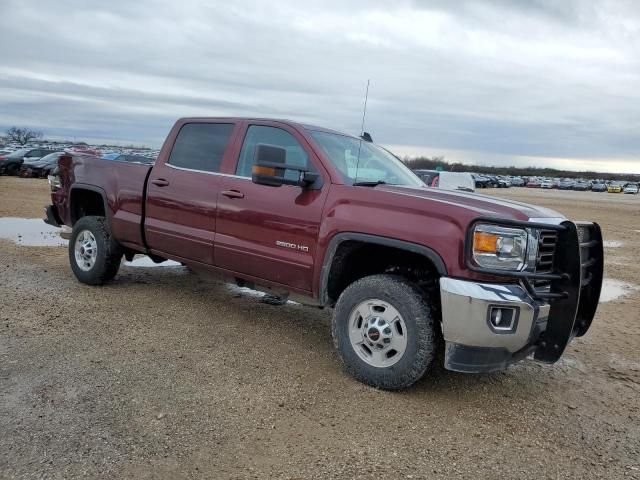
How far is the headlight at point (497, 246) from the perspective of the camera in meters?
3.70

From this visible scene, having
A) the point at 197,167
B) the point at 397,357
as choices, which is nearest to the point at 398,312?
the point at 397,357

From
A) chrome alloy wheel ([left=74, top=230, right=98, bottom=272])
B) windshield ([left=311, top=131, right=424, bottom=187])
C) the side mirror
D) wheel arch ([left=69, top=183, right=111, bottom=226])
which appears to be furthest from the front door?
wheel arch ([left=69, top=183, right=111, bottom=226])

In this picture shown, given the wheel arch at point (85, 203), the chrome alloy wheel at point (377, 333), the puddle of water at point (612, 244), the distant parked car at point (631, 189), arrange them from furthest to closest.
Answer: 1. the distant parked car at point (631, 189)
2. the puddle of water at point (612, 244)
3. the wheel arch at point (85, 203)
4. the chrome alloy wheel at point (377, 333)

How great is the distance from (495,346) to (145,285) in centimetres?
457

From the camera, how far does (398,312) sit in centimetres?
400

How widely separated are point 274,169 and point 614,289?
637 cm

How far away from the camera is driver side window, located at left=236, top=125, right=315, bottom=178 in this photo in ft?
15.9

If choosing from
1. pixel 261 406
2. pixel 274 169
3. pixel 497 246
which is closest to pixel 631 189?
pixel 497 246

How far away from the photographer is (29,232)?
1107cm

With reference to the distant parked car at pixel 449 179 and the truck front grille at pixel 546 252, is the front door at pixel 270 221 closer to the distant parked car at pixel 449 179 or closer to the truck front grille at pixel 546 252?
the truck front grille at pixel 546 252

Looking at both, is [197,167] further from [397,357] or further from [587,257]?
[587,257]

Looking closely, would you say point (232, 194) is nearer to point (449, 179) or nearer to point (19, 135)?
point (449, 179)

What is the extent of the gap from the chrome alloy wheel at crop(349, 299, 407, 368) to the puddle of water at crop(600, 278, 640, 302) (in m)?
4.84

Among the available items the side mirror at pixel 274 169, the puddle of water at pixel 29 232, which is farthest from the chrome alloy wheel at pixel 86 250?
the puddle of water at pixel 29 232
